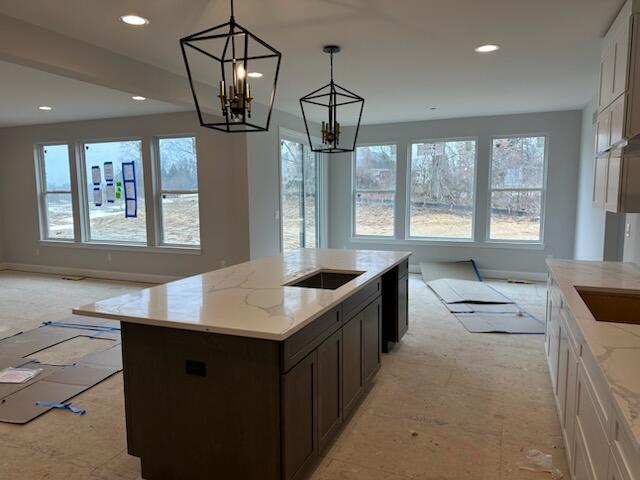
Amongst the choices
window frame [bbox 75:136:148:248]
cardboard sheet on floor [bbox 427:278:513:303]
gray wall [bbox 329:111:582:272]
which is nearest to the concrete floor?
cardboard sheet on floor [bbox 427:278:513:303]

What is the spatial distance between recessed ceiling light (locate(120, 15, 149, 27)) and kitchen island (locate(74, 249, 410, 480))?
1.85 meters

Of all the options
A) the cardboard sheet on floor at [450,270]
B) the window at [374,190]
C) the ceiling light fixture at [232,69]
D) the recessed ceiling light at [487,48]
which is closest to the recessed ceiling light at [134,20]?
the ceiling light fixture at [232,69]

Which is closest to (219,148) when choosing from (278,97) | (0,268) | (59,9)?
(278,97)

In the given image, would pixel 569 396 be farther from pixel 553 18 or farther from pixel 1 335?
pixel 1 335

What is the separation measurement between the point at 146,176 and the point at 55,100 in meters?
1.56

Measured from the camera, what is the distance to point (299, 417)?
2.02m

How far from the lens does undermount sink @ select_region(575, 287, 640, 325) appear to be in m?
2.60

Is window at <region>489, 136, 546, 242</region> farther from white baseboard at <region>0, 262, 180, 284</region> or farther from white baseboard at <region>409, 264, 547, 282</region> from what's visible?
white baseboard at <region>0, 262, 180, 284</region>

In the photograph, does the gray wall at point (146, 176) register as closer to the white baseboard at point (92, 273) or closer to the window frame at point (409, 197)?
the white baseboard at point (92, 273)

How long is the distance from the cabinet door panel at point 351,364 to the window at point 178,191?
4357 millimetres

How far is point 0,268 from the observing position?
8016 mm

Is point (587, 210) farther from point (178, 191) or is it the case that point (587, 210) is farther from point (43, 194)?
point (43, 194)

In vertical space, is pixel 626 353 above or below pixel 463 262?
above

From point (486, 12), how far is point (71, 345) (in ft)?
14.3
